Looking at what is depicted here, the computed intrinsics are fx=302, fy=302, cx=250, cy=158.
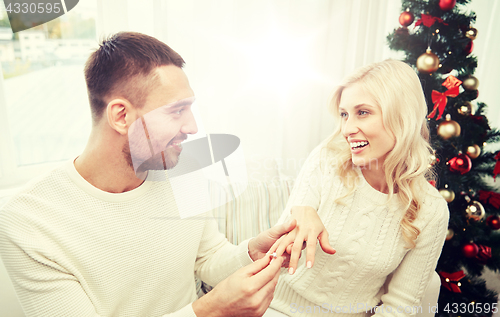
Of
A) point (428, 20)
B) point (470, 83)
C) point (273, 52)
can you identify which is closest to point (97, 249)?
point (273, 52)

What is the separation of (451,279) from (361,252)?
0.96 metres

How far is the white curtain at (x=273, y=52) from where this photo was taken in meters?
1.32

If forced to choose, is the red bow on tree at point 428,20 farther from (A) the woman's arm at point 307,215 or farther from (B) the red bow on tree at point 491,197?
(B) the red bow on tree at point 491,197

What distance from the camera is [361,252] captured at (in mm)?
1009

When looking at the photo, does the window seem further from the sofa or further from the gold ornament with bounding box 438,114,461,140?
the gold ornament with bounding box 438,114,461,140

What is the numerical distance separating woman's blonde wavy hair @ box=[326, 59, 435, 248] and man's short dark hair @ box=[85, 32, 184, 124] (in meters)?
0.62

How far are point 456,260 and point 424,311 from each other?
0.61 metres

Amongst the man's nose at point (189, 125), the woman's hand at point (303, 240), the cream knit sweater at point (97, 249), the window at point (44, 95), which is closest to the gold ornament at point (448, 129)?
the woman's hand at point (303, 240)

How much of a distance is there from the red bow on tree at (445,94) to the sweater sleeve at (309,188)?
0.68 metres

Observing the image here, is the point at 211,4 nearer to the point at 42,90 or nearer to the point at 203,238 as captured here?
the point at 42,90

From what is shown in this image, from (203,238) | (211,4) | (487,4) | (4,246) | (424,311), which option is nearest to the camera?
(4,246)

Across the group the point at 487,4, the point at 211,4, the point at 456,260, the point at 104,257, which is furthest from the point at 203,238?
the point at 487,4

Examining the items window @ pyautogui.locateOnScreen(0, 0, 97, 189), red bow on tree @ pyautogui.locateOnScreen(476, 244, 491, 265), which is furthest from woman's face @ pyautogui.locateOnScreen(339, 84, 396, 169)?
red bow on tree @ pyautogui.locateOnScreen(476, 244, 491, 265)

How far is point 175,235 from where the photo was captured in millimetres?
889
